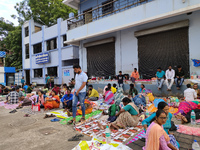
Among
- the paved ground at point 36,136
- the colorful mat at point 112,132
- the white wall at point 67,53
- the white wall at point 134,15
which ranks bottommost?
the paved ground at point 36,136

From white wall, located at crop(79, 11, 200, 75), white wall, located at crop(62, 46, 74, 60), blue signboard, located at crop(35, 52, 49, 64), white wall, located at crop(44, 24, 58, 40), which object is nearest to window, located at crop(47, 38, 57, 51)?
white wall, located at crop(44, 24, 58, 40)

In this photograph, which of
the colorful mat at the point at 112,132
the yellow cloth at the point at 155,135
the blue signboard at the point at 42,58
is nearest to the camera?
the yellow cloth at the point at 155,135

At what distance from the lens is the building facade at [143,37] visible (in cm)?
828

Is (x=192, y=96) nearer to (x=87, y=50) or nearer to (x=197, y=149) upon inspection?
(x=197, y=149)

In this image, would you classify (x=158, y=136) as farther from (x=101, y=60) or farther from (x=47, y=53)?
(x=47, y=53)

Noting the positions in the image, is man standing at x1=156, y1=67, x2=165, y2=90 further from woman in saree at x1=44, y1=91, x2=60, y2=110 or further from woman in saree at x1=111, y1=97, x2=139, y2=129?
woman in saree at x1=44, y1=91, x2=60, y2=110

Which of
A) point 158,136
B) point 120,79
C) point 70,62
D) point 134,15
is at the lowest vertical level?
point 158,136

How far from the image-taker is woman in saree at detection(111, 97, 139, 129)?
4105 millimetres

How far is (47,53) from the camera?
1828cm

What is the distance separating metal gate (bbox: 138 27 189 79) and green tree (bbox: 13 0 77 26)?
55.7 ft

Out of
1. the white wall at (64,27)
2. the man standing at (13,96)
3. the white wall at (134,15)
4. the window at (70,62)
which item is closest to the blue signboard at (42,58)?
the window at (70,62)

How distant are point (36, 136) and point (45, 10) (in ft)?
80.2

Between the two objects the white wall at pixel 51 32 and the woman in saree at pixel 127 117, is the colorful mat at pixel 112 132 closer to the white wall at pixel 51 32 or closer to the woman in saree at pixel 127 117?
the woman in saree at pixel 127 117

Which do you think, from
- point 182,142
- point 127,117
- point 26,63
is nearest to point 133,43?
point 127,117
